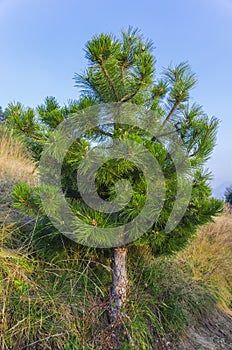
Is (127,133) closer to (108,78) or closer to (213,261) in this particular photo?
(108,78)

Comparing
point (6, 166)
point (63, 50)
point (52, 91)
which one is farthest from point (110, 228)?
point (6, 166)

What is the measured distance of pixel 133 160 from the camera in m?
1.85

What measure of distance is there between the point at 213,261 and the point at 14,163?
9.36 ft

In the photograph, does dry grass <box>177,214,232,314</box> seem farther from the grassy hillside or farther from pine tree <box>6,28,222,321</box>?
pine tree <box>6,28,222,321</box>

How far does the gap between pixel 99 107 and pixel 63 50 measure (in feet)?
3.66

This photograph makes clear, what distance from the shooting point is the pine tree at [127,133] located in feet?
6.41

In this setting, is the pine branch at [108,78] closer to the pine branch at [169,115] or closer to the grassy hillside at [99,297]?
the pine branch at [169,115]

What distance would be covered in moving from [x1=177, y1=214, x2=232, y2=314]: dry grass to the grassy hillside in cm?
1

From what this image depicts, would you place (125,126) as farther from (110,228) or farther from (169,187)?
(110,228)

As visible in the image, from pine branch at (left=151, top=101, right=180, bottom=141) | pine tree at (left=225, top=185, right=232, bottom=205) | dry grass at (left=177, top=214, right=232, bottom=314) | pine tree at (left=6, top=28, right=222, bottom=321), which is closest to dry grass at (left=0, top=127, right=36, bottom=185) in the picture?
pine tree at (left=6, top=28, right=222, bottom=321)

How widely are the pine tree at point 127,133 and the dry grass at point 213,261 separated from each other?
1.30 m

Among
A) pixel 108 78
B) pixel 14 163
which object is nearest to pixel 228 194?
pixel 14 163

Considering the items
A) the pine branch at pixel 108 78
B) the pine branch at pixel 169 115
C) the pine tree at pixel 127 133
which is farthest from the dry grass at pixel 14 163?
the pine branch at pixel 169 115

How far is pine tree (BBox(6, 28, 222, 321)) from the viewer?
76.9 inches
